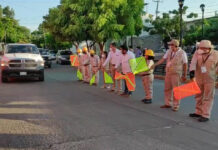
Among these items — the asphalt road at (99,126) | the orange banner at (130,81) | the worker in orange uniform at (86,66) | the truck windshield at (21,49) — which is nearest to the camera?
the asphalt road at (99,126)

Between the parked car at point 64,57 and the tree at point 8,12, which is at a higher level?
the tree at point 8,12

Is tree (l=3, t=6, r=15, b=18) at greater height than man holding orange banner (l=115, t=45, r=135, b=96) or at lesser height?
greater

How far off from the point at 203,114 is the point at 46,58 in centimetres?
2321

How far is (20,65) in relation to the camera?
47.2 feet

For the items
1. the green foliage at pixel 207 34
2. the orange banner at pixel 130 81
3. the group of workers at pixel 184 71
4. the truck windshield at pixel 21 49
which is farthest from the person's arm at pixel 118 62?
the green foliage at pixel 207 34

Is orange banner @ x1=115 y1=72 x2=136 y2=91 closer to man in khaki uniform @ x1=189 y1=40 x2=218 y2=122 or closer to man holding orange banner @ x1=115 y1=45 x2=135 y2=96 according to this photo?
man holding orange banner @ x1=115 y1=45 x2=135 y2=96

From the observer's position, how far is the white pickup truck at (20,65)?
46.9 ft

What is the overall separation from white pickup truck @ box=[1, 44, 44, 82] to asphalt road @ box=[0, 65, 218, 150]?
4.57m

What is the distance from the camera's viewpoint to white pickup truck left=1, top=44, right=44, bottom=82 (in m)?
14.3

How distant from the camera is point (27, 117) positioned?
723 cm

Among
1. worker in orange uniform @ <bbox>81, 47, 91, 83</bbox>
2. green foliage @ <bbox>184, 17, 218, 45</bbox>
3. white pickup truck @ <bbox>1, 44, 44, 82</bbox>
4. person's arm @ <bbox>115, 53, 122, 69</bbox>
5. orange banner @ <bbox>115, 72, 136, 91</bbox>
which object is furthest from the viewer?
green foliage @ <bbox>184, 17, 218, 45</bbox>

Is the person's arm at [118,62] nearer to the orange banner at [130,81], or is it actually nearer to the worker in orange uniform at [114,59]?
the worker in orange uniform at [114,59]

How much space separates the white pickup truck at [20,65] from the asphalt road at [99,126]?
4568 mm

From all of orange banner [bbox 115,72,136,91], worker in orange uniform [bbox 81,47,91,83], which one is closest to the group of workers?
orange banner [bbox 115,72,136,91]
